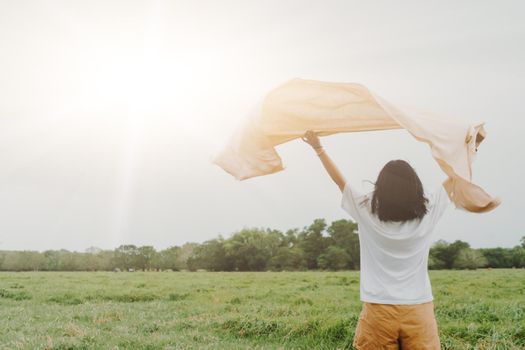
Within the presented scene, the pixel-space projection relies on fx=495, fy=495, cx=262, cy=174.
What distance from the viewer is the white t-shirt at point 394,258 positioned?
392cm

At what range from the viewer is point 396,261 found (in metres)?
3.97

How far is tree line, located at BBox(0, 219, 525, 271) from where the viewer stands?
43750 mm

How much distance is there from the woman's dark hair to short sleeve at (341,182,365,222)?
13cm

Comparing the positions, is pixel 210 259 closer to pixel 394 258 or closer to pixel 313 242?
pixel 313 242

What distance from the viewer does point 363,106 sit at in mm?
5512

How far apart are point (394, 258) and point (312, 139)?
1587 mm

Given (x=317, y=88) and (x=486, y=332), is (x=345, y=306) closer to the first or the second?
(x=486, y=332)

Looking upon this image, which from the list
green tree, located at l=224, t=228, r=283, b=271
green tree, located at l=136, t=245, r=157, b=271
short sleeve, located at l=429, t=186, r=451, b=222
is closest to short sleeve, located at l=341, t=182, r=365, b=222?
short sleeve, located at l=429, t=186, r=451, b=222

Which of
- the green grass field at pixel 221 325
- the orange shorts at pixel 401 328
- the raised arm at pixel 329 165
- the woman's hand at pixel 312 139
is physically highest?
the woman's hand at pixel 312 139

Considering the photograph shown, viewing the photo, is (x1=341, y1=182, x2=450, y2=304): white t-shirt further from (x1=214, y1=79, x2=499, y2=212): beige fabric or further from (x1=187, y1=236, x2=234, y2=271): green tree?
(x1=187, y1=236, x2=234, y2=271): green tree

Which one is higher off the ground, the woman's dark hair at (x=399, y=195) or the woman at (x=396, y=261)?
the woman's dark hair at (x=399, y=195)

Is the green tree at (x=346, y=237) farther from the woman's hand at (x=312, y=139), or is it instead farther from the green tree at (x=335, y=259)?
the woman's hand at (x=312, y=139)

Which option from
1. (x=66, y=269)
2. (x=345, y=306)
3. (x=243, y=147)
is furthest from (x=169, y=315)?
(x=66, y=269)

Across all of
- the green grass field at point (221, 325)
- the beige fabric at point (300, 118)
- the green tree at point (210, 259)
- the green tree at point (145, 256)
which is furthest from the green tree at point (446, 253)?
the beige fabric at point (300, 118)
